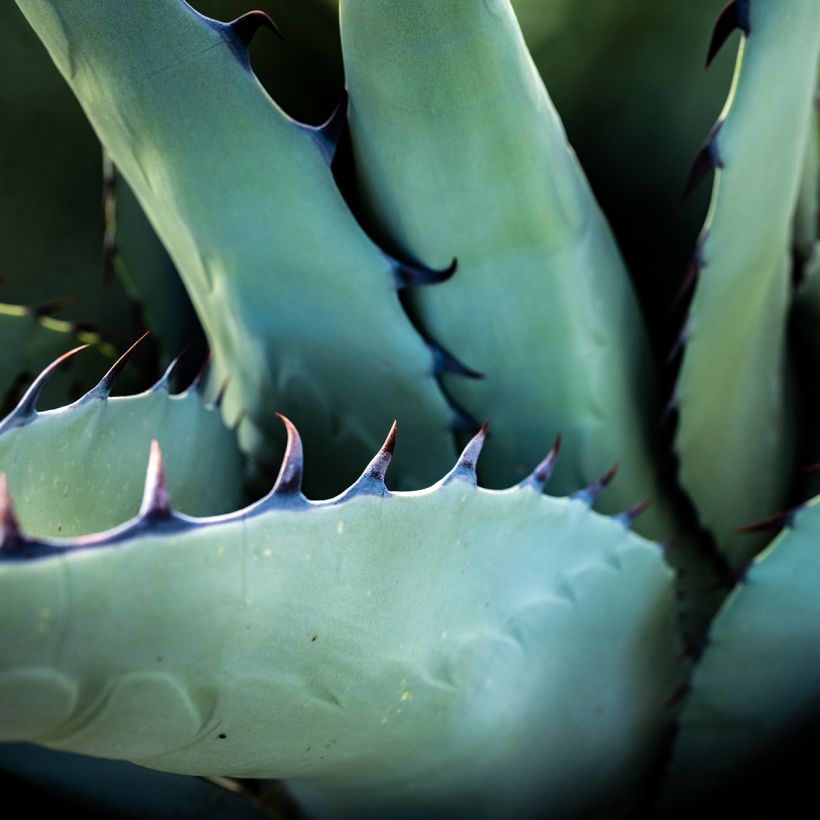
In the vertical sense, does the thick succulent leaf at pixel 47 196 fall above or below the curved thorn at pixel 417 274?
above

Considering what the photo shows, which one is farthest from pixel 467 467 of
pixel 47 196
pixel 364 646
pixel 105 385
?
pixel 47 196

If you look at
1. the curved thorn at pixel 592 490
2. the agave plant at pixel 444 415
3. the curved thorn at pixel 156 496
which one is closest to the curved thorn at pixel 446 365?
the agave plant at pixel 444 415

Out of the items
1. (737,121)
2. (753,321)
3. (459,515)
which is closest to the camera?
(459,515)

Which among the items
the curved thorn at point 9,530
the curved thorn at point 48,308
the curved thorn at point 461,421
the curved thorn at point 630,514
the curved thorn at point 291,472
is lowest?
the curved thorn at point 630,514

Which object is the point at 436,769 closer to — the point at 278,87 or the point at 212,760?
the point at 212,760

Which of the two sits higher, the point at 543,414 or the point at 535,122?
the point at 535,122

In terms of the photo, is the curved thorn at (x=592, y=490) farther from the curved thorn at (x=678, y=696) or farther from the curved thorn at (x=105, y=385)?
the curved thorn at (x=105, y=385)

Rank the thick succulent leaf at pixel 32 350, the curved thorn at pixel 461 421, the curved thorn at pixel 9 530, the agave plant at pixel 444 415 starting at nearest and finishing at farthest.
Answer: the curved thorn at pixel 9 530 < the agave plant at pixel 444 415 < the curved thorn at pixel 461 421 < the thick succulent leaf at pixel 32 350

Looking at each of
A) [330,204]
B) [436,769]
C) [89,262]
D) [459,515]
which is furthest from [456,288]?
[89,262]

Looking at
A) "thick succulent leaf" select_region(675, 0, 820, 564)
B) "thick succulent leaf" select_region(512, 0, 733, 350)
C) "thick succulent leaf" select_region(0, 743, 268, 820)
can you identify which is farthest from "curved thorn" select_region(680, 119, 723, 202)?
"thick succulent leaf" select_region(0, 743, 268, 820)
